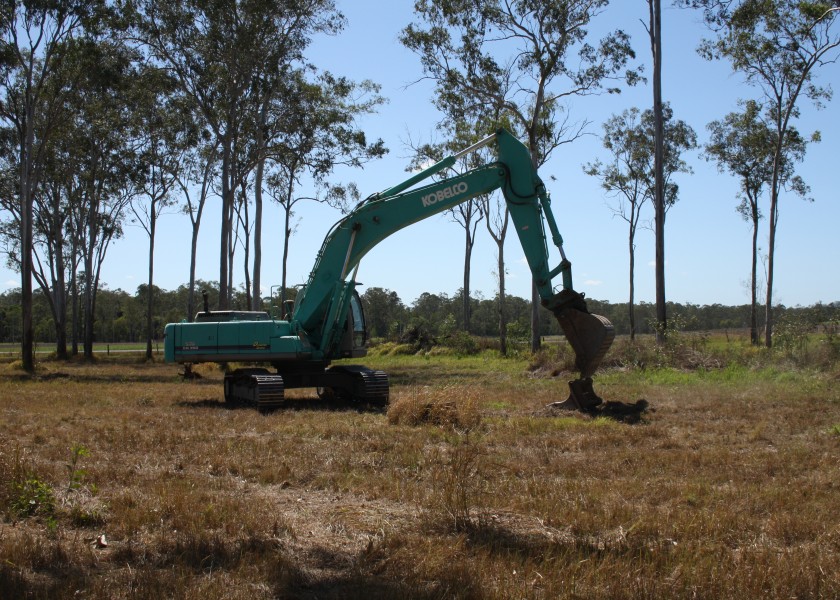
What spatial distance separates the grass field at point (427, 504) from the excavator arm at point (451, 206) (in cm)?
162

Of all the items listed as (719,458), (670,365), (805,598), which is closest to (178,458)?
(719,458)

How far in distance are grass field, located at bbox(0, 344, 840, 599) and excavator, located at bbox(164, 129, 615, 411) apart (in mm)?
2503

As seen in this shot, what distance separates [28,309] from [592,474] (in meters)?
28.1

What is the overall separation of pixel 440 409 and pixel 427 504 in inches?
244

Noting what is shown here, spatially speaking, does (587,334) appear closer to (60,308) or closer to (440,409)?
(440,409)

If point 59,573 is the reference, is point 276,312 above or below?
above

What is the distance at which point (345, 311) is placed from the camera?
1752cm

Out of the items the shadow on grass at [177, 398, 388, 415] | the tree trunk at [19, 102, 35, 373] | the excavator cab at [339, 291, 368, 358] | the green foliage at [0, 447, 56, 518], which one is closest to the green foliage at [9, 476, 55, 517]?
the green foliage at [0, 447, 56, 518]

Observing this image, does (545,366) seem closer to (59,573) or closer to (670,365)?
(670,365)

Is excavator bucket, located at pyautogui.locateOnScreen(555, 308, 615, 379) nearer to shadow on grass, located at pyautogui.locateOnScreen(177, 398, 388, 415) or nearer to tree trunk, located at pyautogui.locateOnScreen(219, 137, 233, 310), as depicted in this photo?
shadow on grass, located at pyautogui.locateOnScreen(177, 398, 388, 415)

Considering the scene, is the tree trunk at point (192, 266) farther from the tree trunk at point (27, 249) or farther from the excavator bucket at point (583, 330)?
the excavator bucket at point (583, 330)

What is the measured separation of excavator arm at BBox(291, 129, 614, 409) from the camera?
14.4 m

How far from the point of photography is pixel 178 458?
32.8 feet

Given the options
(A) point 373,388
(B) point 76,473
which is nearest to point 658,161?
(A) point 373,388
